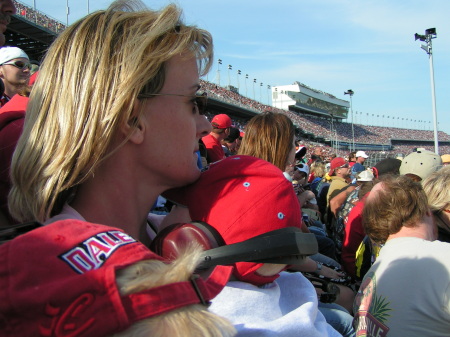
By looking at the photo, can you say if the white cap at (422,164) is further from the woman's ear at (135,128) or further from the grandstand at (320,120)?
the grandstand at (320,120)

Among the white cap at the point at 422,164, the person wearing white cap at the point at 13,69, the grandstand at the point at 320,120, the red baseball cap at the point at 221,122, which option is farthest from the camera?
the grandstand at the point at 320,120

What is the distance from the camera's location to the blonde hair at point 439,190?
330 centimetres

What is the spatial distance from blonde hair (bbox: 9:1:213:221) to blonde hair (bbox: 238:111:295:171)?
7.21ft

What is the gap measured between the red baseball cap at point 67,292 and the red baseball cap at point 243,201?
1.76ft

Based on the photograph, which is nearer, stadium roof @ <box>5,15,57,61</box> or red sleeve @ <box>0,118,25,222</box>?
red sleeve @ <box>0,118,25,222</box>

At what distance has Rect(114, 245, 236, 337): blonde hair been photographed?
1.89ft

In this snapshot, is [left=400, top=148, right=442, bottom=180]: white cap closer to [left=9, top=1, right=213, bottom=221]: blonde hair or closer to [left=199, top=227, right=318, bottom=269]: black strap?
[left=199, top=227, right=318, bottom=269]: black strap

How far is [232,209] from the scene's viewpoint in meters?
1.17

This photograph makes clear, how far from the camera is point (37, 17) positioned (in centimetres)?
2338

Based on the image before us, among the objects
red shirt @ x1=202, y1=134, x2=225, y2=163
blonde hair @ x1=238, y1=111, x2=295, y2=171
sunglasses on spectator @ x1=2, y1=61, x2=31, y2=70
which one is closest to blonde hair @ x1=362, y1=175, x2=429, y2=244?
blonde hair @ x1=238, y1=111, x2=295, y2=171

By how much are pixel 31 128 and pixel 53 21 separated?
2809 centimetres

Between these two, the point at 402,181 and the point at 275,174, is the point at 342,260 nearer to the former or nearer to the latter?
the point at 402,181

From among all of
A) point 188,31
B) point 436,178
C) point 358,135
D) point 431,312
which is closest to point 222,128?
point 436,178

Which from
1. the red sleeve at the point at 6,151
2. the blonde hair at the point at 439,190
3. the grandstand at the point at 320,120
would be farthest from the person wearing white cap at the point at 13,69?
the grandstand at the point at 320,120
